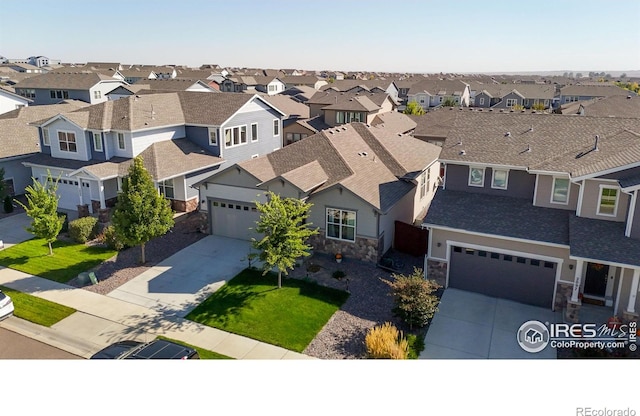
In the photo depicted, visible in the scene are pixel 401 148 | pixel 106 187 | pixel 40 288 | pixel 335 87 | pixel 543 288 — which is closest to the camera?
pixel 543 288

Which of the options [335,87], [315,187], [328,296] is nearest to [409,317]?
[328,296]

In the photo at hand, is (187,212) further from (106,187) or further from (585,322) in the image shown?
(585,322)

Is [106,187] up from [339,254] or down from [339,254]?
up

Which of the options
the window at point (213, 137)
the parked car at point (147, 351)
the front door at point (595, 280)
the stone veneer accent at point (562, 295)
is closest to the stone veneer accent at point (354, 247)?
the stone veneer accent at point (562, 295)

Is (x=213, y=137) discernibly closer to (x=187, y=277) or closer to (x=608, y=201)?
(x=187, y=277)

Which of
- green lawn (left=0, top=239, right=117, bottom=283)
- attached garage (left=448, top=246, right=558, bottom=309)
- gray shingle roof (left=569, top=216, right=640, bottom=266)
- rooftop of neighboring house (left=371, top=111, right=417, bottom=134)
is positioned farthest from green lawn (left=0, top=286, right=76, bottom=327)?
rooftop of neighboring house (left=371, top=111, right=417, bottom=134)

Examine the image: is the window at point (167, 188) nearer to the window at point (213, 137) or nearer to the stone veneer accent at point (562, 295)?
the window at point (213, 137)

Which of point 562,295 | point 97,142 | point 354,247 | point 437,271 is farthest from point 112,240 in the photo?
point 562,295

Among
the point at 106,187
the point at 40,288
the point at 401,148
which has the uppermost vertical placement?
the point at 401,148
